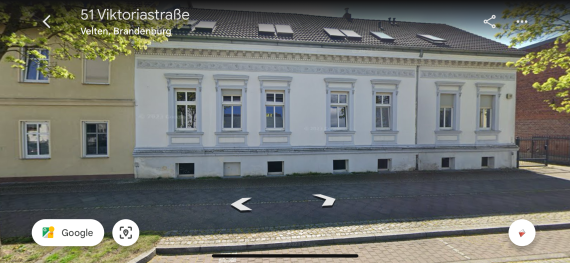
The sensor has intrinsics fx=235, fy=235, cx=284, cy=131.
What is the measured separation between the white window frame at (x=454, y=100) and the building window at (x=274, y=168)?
8.18m

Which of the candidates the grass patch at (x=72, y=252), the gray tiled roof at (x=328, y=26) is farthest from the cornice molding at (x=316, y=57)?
the grass patch at (x=72, y=252)

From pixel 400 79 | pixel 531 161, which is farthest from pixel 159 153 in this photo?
pixel 531 161

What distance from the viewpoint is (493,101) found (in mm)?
12523

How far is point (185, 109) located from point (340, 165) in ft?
25.0

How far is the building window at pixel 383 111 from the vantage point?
11656mm

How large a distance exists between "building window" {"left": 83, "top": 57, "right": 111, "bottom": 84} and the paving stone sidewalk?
8.47 metres

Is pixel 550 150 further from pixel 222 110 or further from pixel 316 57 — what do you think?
pixel 222 110

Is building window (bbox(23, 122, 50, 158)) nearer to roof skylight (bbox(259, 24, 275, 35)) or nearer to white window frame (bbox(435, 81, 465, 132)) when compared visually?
roof skylight (bbox(259, 24, 275, 35))

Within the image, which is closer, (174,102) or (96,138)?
(96,138)

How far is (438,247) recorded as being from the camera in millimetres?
4543

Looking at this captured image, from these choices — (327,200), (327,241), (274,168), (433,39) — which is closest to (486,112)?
(433,39)

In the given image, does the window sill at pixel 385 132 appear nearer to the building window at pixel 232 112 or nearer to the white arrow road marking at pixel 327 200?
the white arrow road marking at pixel 327 200

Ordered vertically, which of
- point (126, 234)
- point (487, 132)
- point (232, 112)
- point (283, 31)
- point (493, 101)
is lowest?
point (126, 234)

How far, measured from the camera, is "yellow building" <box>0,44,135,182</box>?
959cm
